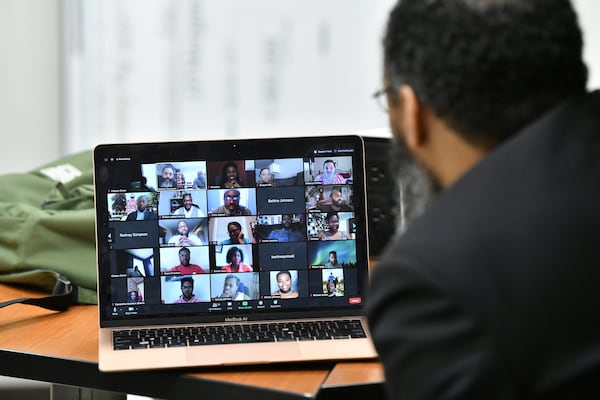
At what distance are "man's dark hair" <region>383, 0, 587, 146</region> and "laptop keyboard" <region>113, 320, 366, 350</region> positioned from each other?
486 millimetres

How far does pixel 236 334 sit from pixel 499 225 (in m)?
0.61

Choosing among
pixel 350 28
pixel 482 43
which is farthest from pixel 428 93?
pixel 350 28

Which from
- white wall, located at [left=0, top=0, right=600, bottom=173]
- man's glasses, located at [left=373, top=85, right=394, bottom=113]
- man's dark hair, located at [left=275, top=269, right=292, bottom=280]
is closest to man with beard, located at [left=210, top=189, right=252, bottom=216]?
man's dark hair, located at [left=275, top=269, right=292, bottom=280]

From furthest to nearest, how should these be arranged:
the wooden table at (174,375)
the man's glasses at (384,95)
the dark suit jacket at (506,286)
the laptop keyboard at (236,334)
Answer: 1. the laptop keyboard at (236,334)
2. the wooden table at (174,375)
3. the man's glasses at (384,95)
4. the dark suit jacket at (506,286)

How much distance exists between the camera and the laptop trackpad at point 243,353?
3.74 ft

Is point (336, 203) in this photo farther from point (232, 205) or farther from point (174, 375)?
point (174, 375)

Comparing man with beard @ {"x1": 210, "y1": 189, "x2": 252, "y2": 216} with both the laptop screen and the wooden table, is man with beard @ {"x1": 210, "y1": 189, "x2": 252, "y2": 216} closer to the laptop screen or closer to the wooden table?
the laptop screen

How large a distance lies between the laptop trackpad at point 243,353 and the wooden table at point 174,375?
0.05 feet

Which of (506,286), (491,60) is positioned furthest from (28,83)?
(506,286)

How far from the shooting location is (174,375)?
1121 millimetres

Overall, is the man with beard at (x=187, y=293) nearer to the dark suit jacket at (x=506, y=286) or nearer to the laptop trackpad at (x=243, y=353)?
the laptop trackpad at (x=243, y=353)

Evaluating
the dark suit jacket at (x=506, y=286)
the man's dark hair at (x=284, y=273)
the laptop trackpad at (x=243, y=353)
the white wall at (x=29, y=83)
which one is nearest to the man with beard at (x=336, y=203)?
the man's dark hair at (x=284, y=273)

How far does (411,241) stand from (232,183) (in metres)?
0.59

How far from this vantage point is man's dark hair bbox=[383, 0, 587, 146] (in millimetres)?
805
